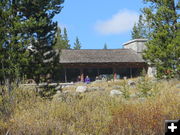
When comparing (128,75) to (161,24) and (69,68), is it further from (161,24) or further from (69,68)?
(161,24)

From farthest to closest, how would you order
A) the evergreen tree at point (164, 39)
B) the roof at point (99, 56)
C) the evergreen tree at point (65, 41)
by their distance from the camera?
the evergreen tree at point (65, 41), the roof at point (99, 56), the evergreen tree at point (164, 39)

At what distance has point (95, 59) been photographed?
31.9 m

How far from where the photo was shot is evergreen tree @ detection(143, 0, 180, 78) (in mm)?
17672

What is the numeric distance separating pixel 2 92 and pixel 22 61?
2.32m

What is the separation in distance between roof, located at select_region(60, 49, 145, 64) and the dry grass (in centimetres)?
2404

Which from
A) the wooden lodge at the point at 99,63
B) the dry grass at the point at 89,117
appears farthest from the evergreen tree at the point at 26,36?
the wooden lodge at the point at 99,63

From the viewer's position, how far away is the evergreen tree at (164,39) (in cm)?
1767

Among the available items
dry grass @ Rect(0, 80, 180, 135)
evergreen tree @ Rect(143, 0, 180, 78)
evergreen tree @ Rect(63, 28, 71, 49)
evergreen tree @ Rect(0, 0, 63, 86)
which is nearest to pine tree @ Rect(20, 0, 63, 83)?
evergreen tree @ Rect(0, 0, 63, 86)

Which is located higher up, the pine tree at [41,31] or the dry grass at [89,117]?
the pine tree at [41,31]

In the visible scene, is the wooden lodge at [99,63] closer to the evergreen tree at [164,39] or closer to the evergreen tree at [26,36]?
the evergreen tree at [164,39]

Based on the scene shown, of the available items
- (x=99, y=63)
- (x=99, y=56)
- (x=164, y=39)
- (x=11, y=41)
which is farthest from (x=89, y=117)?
(x=99, y=56)

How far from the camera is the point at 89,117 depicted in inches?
235

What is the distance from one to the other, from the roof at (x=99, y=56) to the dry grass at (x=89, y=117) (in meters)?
24.0

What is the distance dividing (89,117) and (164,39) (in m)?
13.4
